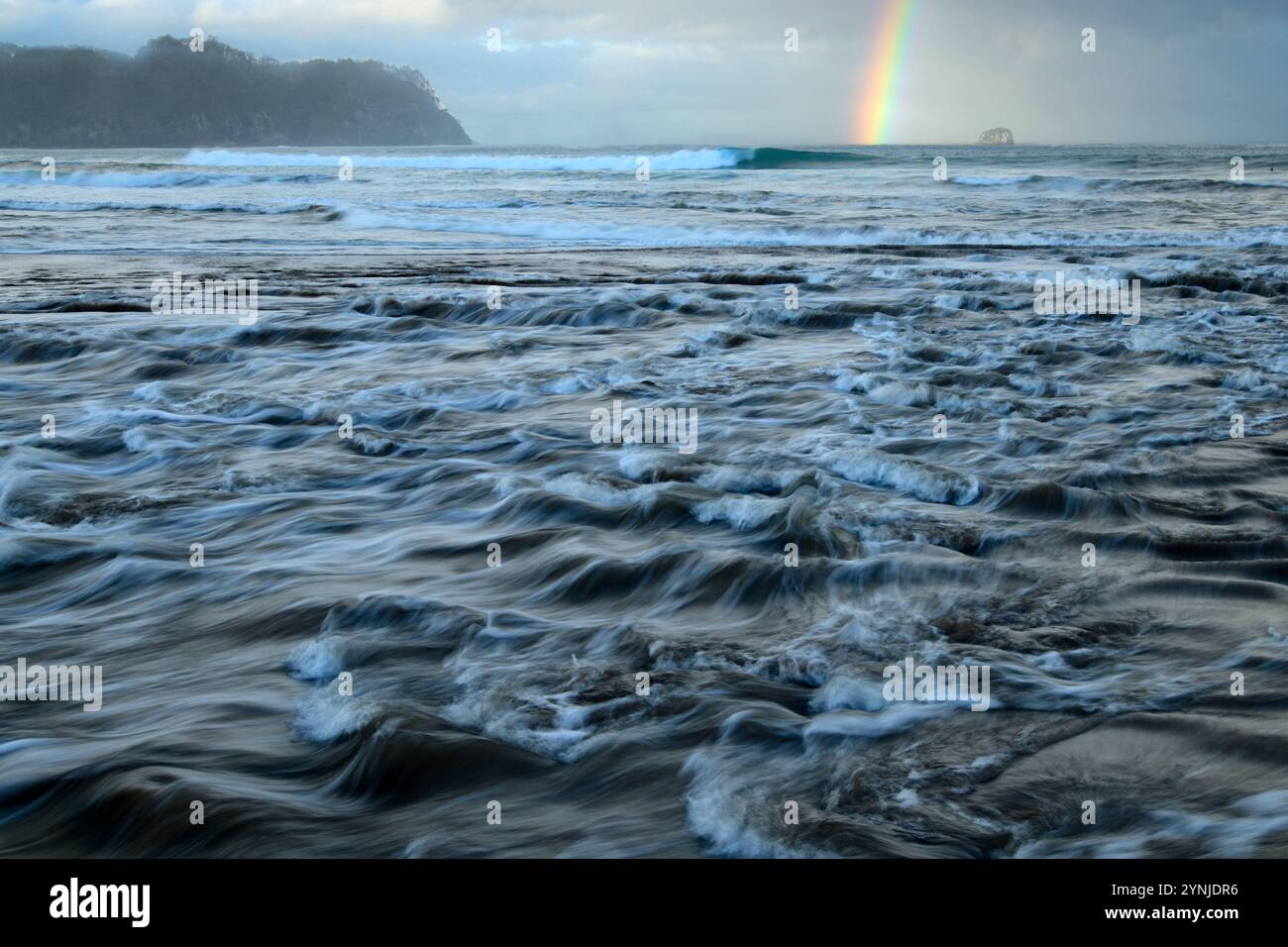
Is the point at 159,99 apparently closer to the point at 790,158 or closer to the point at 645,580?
the point at 790,158

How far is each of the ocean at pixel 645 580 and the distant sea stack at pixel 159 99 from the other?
17158 centimetres

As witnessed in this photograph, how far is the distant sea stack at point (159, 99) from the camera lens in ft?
527

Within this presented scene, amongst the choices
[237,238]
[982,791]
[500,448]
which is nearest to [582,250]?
[237,238]

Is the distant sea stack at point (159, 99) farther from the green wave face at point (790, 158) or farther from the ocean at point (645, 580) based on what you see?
the ocean at point (645, 580)

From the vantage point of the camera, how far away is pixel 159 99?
169m

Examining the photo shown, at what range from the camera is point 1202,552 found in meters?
4.77

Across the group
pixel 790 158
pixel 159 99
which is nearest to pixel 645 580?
pixel 790 158

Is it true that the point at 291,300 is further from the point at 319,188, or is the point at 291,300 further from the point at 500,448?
the point at 319,188

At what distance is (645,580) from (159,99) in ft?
620

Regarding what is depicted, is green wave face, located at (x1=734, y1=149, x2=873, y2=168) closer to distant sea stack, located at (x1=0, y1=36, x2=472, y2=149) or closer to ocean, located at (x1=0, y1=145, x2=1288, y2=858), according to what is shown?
ocean, located at (x1=0, y1=145, x2=1288, y2=858)

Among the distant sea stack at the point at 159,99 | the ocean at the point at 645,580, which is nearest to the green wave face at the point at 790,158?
the ocean at the point at 645,580

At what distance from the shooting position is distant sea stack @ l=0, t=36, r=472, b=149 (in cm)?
16075

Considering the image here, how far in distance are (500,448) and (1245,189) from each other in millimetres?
31707
